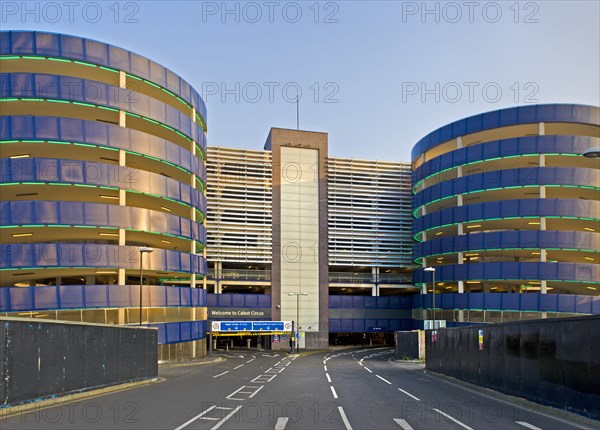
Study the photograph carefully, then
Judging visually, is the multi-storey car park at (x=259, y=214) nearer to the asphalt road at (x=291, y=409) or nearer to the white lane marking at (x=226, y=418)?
the asphalt road at (x=291, y=409)

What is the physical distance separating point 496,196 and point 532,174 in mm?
5906

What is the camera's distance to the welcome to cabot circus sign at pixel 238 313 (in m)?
69.8

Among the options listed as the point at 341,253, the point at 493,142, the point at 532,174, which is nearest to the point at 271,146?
the point at 341,253

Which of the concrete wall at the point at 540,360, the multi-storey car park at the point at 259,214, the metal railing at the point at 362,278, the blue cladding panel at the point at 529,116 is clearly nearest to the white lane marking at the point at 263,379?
the concrete wall at the point at 540,360

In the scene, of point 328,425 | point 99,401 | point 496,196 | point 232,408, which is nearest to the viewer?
point 328,425

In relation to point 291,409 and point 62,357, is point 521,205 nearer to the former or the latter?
point 291,409

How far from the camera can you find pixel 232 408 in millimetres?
18656

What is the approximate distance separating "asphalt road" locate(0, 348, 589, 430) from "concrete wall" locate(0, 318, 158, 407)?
94 cm

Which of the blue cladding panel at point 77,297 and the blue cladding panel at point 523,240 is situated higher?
the blue cladding panel at point 523,240

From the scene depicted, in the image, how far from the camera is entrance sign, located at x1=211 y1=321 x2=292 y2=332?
6419 centimetres

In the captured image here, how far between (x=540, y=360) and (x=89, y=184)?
34.4 m

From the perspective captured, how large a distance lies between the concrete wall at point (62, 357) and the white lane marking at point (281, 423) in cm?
843

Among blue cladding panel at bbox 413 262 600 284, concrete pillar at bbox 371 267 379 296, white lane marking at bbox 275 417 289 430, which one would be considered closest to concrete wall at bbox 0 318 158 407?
white lane marking at bbox 275 417 289 430

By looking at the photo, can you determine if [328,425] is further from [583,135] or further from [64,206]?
[583,135]
